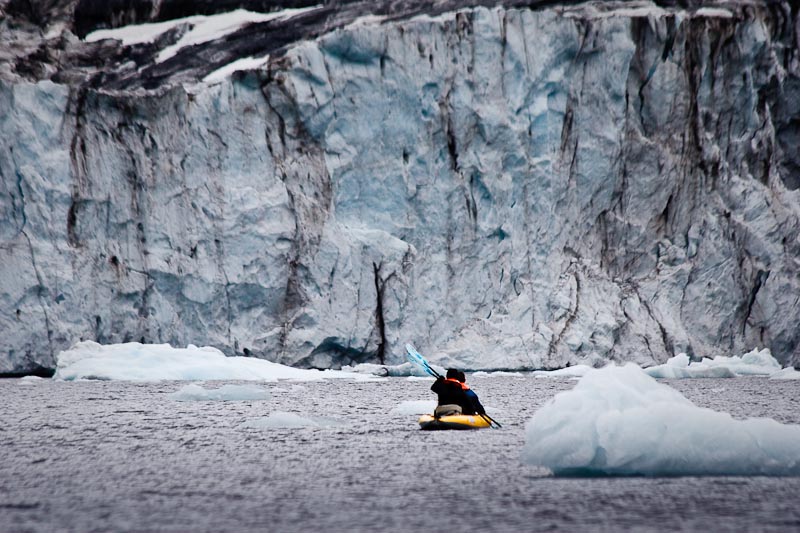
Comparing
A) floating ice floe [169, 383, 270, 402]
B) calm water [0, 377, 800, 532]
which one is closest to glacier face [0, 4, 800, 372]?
floating ice floe [169, 383, 270, 402]

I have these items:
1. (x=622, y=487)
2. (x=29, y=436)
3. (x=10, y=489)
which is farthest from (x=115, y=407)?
(x=622, y=487)

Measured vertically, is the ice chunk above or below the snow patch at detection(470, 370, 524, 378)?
above

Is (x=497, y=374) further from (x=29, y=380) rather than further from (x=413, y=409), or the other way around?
(x=413, y=409)

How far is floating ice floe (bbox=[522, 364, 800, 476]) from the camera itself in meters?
5.80

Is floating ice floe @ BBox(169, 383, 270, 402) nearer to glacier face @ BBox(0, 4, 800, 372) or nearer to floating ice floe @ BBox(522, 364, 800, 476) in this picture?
glacier face @ BBox(0, 4, 800, 372)

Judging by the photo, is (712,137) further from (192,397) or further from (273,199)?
(192,397)

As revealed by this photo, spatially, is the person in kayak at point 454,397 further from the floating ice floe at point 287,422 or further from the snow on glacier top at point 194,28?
the snow on glacier top at point 194,28

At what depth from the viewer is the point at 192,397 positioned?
13.7 metres

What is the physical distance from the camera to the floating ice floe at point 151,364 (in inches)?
739

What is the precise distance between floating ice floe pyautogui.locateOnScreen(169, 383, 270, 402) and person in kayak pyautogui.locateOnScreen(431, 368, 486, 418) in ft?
16.8

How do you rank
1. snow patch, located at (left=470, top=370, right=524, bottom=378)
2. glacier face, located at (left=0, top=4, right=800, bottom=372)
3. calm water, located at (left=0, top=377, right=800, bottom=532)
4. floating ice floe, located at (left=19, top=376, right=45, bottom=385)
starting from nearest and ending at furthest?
1. calm water, located at (left=0, top=377, right=800, bottom=532)
2. floating ice floe, located at (left=19, top=376, right=45, bottom=385)
3. snow patch, located at (left=470, top=370, right=524, bottom=378)
4. glacier face, located at (left=0, top=4, right=800, bottom=372)

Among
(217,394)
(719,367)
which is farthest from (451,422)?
(719,367)

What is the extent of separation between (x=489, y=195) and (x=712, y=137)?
20.4 ft

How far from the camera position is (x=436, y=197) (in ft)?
75.2
